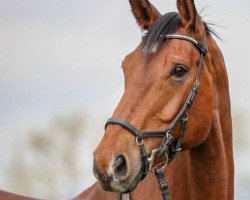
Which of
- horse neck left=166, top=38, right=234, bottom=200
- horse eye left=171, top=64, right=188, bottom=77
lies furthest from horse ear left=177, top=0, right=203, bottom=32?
horse eye left=171, top=64, right=188, bottom=77

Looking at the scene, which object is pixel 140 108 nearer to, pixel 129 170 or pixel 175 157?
pixel 129 170

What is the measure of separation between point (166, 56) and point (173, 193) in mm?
1276

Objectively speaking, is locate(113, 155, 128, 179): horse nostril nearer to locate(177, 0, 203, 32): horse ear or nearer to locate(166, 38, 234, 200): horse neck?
locate(166, 38, 234, 200): horse neck

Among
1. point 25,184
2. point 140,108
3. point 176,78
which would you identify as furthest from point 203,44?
point 25,184

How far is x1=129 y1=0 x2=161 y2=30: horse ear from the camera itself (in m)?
5.17

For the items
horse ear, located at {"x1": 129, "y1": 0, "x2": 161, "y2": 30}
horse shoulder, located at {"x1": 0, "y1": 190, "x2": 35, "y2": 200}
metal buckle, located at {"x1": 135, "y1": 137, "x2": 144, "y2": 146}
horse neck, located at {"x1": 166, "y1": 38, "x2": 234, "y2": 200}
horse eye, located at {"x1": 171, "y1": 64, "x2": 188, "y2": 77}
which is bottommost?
horse shoulder, located at {"x1": 0, "y1": 190, "x2": 35, "y2": 200}

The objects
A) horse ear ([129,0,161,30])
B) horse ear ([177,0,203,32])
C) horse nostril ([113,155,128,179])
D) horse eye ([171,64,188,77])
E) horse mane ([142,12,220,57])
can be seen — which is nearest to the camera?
horse nostril ([113,155,128,179])

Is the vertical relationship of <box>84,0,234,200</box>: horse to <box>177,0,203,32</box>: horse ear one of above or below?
below

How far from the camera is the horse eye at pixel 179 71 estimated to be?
181 inches

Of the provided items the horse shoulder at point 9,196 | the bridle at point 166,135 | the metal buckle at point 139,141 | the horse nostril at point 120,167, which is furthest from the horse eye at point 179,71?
the horse shoulder at point 9,196

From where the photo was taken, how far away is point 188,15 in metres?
4.96

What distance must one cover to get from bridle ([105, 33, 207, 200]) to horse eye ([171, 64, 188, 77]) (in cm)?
15

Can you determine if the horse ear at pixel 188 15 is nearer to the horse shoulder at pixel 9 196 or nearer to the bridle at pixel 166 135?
the bridle at pixel 166 135

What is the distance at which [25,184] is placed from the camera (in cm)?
1947
